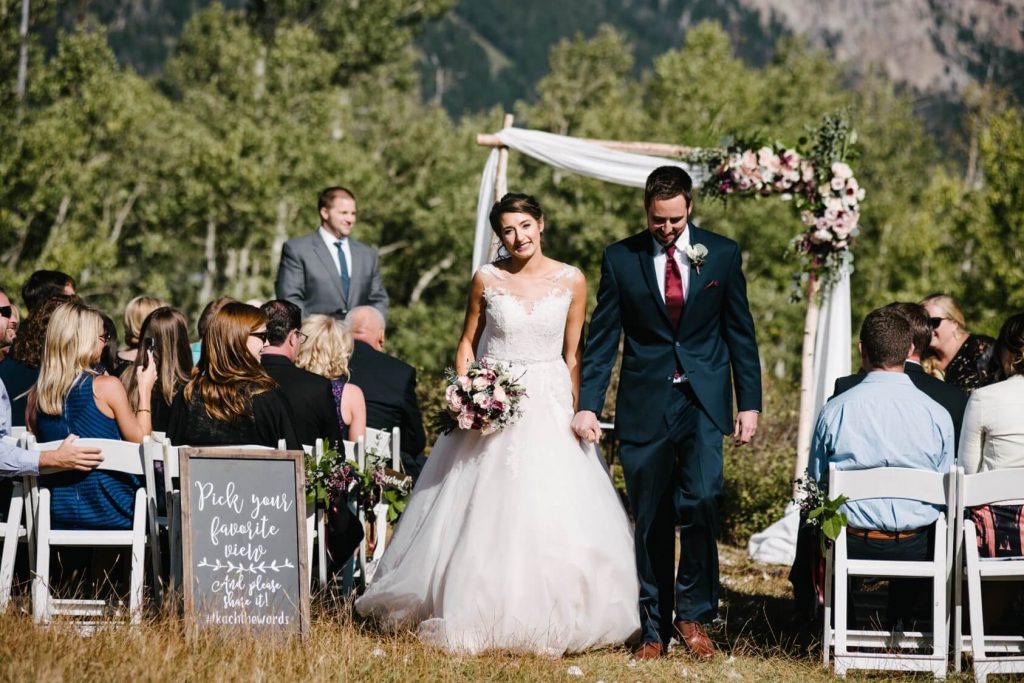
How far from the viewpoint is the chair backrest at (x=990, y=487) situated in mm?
4609

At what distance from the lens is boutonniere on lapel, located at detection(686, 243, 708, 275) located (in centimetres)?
499

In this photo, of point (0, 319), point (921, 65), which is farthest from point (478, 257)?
point (921, 65)

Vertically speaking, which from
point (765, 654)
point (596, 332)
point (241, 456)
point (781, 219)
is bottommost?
point (765, 654)

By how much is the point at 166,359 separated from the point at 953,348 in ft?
15.5

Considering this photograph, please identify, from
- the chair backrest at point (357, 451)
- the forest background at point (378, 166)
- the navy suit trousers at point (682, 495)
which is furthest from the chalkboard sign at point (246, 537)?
the forest background at point (378, 166)

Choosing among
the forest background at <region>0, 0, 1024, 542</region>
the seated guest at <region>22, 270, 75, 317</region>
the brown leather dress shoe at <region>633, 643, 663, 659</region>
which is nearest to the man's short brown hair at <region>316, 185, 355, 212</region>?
the seated guest at <region>22, 270, 75, 317</region>

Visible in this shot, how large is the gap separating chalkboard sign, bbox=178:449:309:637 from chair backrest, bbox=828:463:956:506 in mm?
2294

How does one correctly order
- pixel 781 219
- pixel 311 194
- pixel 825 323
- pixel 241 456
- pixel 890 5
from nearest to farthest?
pixel 241 456 → pixel 825 323 → pixel 311 194 → pixel 781 219 → pixel 890 5

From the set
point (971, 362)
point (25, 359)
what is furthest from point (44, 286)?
point (971, 362)

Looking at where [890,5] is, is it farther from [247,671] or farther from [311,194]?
[247,671]

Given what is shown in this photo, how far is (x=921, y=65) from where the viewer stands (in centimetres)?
18188

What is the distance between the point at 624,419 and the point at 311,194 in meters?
25.0

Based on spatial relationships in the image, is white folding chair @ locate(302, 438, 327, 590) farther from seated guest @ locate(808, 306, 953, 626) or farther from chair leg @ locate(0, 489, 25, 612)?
seated guest @ locate(808, 306, 953, 626)

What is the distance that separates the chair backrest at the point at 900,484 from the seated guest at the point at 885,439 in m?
0.21
